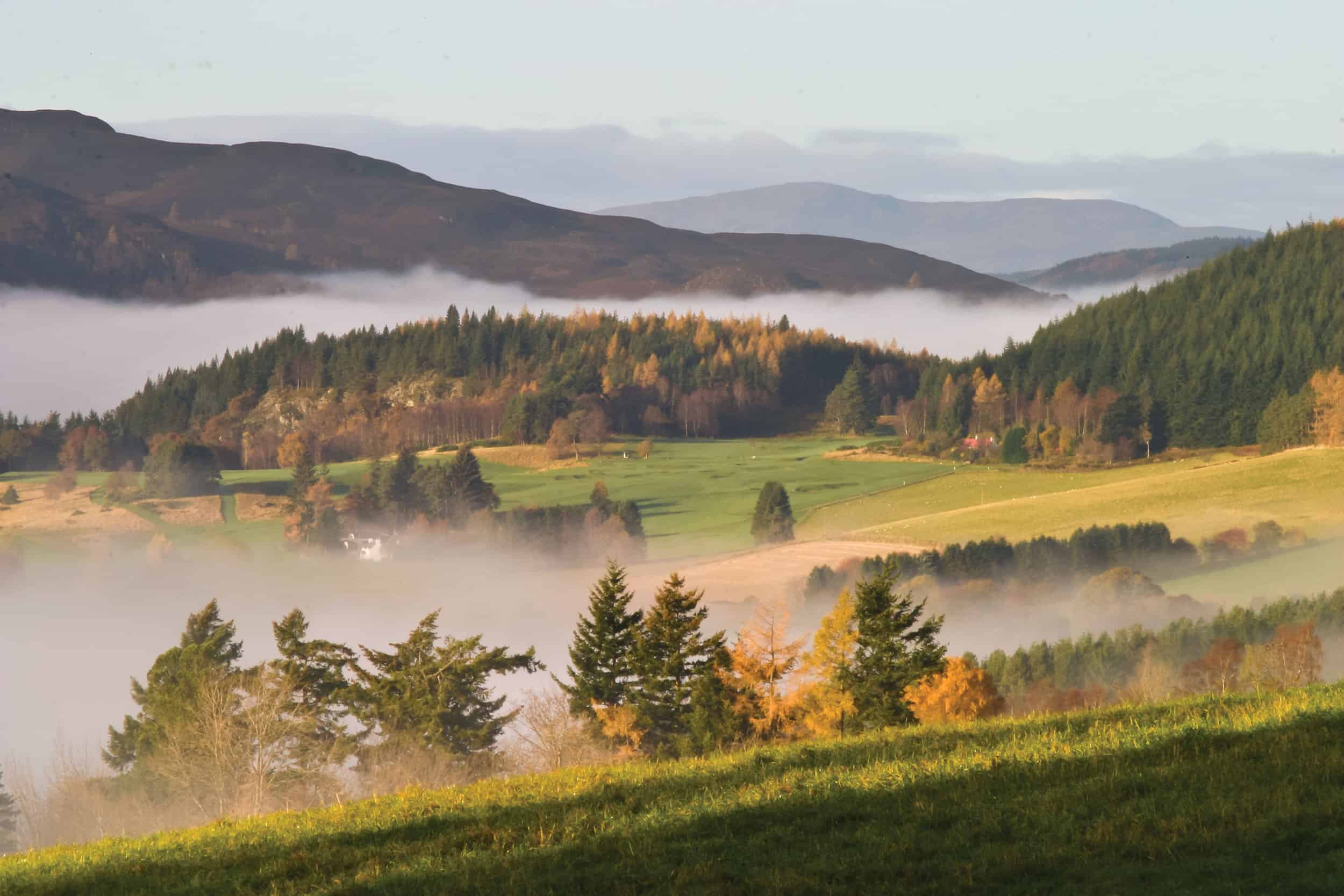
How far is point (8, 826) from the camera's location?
106812mm

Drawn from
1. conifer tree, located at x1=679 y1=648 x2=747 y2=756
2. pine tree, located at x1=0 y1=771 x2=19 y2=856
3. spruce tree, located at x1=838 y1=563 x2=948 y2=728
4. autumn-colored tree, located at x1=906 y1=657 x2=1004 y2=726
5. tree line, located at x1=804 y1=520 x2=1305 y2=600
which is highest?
spruce tree, located at x1=838 y1=563 x2=948 y2=728

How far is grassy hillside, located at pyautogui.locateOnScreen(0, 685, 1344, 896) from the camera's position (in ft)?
53.1

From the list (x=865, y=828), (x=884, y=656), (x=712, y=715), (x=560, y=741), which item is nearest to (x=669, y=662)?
(x=712, y=715)

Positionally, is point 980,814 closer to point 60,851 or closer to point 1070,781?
point 1070,781

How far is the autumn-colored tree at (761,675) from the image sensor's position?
63906 mm

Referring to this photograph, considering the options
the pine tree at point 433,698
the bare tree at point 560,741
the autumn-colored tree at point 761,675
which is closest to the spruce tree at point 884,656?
the autumn-colored tree at point 761,675

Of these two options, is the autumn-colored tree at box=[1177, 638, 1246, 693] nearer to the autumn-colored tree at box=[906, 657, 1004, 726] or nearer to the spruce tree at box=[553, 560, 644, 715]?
the autumn-colored tree at box=[906, 657, 1004, 726]

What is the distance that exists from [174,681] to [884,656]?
56.2 m

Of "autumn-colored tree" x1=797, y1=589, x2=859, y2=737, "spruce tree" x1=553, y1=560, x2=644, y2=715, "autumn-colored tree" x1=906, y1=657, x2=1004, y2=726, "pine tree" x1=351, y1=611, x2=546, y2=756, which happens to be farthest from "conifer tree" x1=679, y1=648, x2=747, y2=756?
"pine tree" x1=351, y1=611, x2=546, y2=756

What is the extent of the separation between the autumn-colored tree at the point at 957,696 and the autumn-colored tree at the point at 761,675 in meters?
6.73

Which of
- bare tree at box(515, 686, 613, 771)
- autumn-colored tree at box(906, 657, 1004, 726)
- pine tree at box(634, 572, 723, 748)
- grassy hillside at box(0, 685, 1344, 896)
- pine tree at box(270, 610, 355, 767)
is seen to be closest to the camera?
grassy hillside at box(0, 685, 1344, 896)

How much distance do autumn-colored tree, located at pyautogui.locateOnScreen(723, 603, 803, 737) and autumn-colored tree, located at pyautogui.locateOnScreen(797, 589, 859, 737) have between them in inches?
39.6

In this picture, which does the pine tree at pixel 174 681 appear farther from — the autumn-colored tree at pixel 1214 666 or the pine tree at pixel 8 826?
the autumn-colored tree at pixel 1214 666

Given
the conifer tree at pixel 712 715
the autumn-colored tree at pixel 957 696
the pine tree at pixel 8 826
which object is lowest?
the pine tree at pixel 8 826
